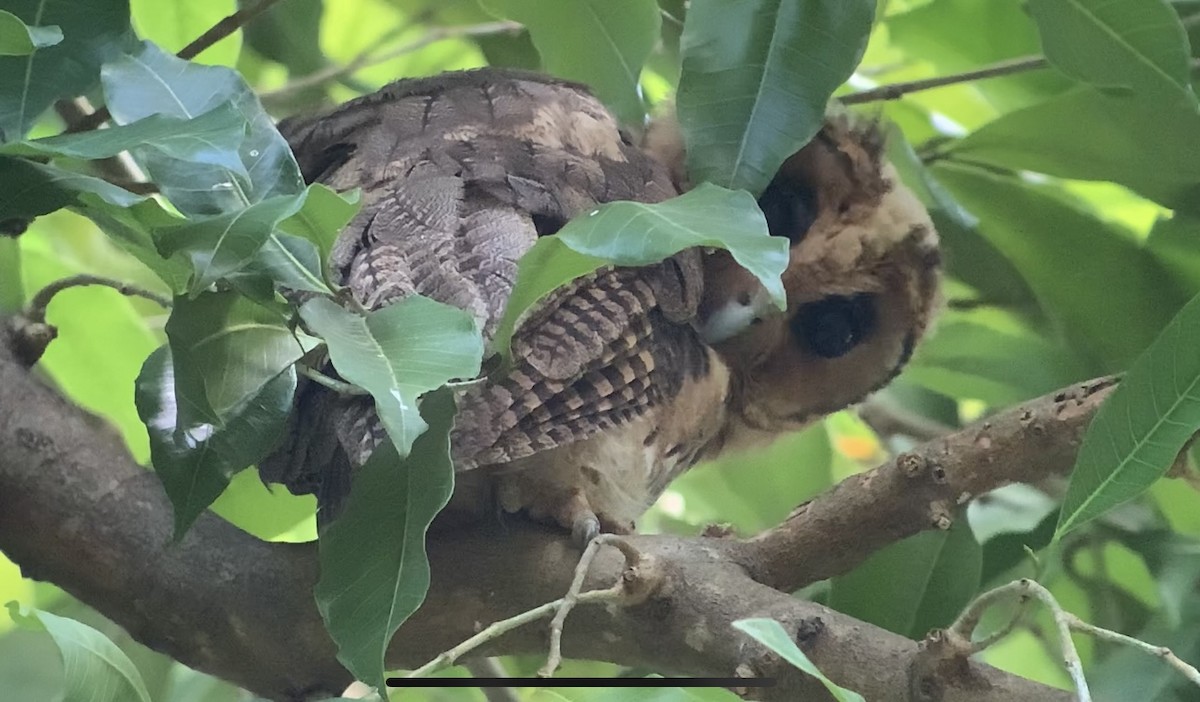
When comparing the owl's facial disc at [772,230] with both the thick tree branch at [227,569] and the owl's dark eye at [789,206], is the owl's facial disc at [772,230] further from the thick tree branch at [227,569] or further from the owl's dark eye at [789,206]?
the thick tree branch at [227,569]

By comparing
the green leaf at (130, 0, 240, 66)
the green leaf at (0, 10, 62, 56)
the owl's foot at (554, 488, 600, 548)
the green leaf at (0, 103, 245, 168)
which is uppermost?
the green leaf at (0, 10, 62, 56)

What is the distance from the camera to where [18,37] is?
1.82ft

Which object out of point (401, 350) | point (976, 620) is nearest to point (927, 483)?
point (976, 620)

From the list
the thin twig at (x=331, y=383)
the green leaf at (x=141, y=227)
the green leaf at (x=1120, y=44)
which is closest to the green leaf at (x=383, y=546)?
the thin twig at (x=331, y=383)

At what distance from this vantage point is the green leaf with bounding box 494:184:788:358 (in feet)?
1.75

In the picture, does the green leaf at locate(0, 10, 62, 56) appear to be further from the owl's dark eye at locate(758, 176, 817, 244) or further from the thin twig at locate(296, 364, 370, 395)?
the owl's dark eye at locate(758, 176, 817, 244)

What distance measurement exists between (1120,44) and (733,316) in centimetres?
39

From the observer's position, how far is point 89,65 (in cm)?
67

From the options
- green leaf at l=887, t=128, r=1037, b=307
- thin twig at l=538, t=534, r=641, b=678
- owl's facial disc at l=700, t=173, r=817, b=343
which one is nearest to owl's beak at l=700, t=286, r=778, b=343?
owl's facial disc at l=700, t=173, r=817, b=343

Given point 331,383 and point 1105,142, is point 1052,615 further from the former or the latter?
point 1105,142

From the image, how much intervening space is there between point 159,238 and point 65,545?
33cm

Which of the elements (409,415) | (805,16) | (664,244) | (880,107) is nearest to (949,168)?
(880,107)

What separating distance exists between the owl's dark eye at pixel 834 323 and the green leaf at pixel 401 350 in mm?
642

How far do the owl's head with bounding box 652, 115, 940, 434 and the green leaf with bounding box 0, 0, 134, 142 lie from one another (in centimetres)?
55
